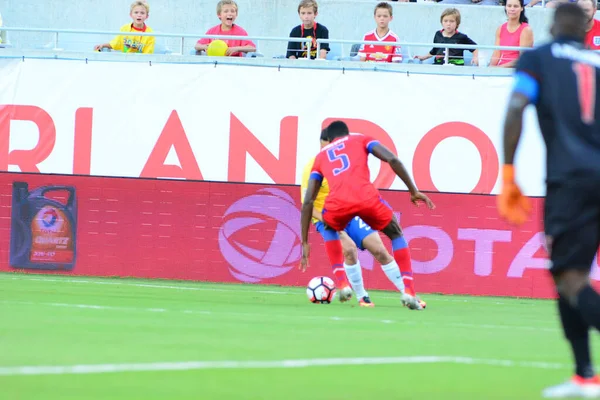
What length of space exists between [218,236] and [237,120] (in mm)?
2034

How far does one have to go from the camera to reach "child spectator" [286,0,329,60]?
19859mm

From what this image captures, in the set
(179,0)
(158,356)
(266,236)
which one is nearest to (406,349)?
(158,356)

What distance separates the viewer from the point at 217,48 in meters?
19.9

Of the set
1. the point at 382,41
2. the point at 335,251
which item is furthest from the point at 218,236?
the point at 335,251

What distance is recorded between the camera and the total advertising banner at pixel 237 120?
62.6 ft

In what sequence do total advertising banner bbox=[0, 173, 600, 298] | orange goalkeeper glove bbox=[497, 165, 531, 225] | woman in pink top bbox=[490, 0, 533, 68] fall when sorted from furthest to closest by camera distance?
woman in pink top bbox=[490, 0, 533, 68] → total advertising banner bbox=[0, 173, 600, 298] → orange goalkeeper glove bbox=[497, 165, 531, 225]

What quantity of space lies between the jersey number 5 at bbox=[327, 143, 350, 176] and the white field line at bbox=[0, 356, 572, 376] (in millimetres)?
5537

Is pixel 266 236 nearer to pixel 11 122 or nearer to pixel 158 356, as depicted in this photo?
pixel 11 122

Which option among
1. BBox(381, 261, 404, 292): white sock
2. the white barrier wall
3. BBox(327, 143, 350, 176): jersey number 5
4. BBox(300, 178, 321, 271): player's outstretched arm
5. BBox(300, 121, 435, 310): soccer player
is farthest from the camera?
the white barrier wall

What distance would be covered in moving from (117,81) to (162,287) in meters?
4.49

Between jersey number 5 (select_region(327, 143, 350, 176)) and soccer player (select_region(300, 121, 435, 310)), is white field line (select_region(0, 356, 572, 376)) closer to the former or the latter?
soccer player (select_region(300, 121, 435, 310))

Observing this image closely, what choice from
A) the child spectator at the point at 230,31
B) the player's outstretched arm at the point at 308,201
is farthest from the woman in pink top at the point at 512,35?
the player's outstretched arm at the point at 308,201

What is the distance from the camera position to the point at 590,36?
19.6 m

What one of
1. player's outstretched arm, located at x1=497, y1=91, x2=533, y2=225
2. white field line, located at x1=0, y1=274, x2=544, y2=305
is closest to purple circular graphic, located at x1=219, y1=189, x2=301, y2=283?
white field line, located at x1=0, y1=274, x2=544, y2=305
